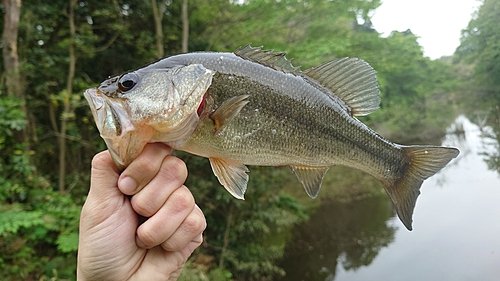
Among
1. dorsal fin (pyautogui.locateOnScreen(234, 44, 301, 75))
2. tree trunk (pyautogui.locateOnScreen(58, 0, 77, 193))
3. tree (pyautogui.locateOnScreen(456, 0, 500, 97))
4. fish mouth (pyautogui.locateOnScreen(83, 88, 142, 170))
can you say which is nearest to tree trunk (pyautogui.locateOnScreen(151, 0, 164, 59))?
tree trunk (pyautogui.locateOnScreen(58, 0, 77, 193))

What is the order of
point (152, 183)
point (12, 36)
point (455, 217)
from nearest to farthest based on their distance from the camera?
point (152, 183)
point (12, 36)
point (455, 217)

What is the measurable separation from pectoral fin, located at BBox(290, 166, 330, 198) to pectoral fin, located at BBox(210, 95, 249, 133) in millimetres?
555

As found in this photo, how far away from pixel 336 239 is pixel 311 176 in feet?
29.3

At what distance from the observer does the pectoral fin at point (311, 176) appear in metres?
1.87

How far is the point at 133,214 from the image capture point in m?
1.69

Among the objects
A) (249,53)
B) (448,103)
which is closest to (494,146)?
(448,103)

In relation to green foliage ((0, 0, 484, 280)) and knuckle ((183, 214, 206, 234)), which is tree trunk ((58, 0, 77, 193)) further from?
knuckle ((183, 214, 206, 234))

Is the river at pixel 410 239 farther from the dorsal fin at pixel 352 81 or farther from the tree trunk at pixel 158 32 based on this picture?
the dorsal fin at pixel 352 81

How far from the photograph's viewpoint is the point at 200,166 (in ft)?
22.4

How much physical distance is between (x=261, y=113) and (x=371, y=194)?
12803mm

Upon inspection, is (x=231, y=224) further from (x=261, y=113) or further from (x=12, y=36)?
(x=261, y=113)

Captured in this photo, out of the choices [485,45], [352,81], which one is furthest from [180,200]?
[485,45]

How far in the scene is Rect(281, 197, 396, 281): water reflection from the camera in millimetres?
8797

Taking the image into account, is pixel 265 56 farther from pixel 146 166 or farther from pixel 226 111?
pixel 146 166
